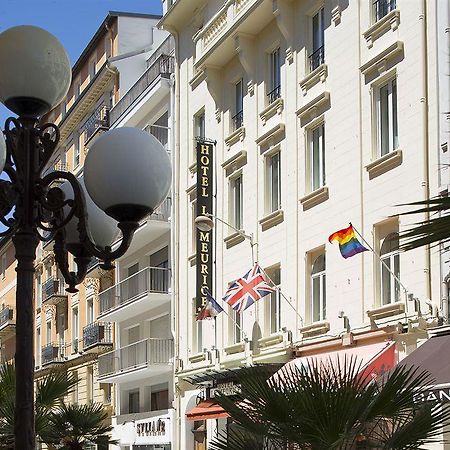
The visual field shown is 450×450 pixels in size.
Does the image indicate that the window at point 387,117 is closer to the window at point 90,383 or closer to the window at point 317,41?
the window at point 317,41

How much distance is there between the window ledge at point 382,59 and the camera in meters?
20.2

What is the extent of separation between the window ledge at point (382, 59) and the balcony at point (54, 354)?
29.4 meters

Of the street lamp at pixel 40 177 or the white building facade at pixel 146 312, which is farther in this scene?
the white building facade at pixel 146 312

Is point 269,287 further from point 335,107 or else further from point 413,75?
point 413,75

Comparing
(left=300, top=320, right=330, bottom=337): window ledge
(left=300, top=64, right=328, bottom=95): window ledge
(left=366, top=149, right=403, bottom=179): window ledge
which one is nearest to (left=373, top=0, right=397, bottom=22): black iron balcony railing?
(left=300, top=64, right=328, bottom=95): window ledge

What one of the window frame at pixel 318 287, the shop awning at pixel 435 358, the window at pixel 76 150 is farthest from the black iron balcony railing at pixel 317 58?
the window at pixel 76 150

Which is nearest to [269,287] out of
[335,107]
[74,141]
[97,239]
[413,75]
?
[335,107]

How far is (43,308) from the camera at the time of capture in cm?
5388

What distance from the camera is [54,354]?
4950 centimetres

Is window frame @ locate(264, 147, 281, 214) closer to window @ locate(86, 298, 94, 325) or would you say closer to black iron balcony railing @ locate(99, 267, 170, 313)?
black iron balcony railing @ locate(99, 267, 170, 313)

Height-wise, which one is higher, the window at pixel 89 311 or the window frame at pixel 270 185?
the window frame at pixel 270 185

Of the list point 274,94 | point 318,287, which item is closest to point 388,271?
point 318,287

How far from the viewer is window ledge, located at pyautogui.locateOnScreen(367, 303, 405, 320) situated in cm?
1950

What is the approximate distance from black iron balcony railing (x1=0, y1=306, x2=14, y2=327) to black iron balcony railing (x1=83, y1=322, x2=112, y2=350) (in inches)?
858
